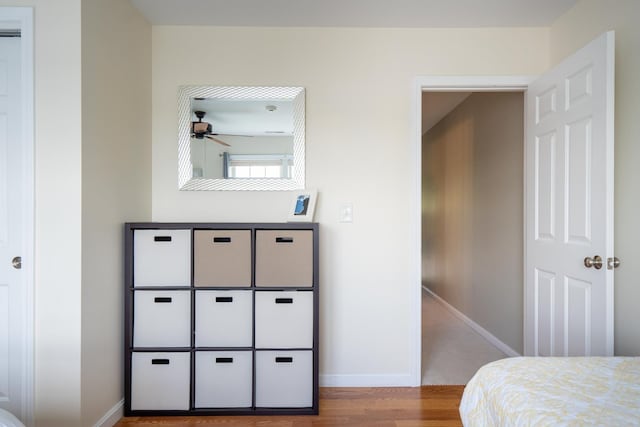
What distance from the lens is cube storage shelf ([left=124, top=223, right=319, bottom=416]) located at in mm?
2051

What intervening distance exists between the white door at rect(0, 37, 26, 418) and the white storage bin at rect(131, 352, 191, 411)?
1.72ft

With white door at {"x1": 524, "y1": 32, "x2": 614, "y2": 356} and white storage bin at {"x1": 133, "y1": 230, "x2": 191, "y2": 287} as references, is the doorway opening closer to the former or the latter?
white door at {"x1": 524, "y1": 32, "x2": 614, "y2": 356}

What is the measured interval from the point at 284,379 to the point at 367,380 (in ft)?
2.10

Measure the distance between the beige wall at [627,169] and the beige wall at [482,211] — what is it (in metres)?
0.98

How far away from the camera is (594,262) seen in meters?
1.69

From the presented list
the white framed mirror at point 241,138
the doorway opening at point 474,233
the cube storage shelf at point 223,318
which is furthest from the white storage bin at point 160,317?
the doorway opening at point 474,233

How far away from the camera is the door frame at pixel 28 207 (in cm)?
166

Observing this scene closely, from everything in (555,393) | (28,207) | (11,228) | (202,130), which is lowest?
(555,393)

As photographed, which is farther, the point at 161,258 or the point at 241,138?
the point at 241,138

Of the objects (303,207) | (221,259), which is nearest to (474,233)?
(303,207)

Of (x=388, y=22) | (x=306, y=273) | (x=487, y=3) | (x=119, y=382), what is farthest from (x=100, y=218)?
(x=487, y=3)

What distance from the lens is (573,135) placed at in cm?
186

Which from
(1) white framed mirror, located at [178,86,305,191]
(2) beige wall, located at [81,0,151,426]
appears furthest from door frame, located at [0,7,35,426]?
(1) white framed mirror, located at [178,86,305,191]

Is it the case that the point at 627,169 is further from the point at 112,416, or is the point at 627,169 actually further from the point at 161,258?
the point at 112,416
